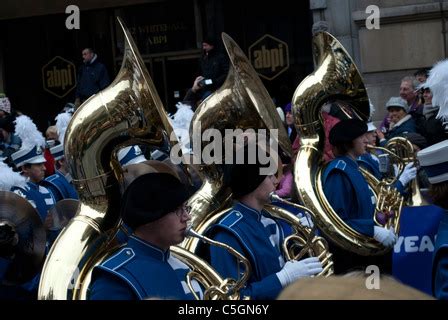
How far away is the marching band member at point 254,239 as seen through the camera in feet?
14.1

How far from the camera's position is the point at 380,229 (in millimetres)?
5777

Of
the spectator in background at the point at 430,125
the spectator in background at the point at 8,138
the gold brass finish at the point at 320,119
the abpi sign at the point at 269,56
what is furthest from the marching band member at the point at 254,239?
the abpi sign at the point at 269,56

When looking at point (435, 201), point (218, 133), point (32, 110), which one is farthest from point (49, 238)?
point (32, 110)

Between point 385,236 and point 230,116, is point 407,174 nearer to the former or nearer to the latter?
point 385,236

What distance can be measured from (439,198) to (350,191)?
7.68ft

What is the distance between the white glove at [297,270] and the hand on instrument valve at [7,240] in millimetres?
1593

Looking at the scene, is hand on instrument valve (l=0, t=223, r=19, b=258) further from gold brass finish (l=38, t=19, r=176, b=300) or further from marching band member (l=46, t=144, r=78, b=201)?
marching band member (l=46, t=144, r=78, b=201)

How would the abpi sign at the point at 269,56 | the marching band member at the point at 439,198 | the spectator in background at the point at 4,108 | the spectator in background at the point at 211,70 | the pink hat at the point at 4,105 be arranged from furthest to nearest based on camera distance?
the abpi sign at the point at 269,56
the pink hat at the point at 4,105
the spectator in background at the point at 4,108
the spectator in background at the point at 211,70
the marching band member at the point at 439,198

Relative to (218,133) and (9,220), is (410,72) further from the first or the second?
(9,220)

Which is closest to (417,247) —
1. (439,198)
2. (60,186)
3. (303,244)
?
(303,244)

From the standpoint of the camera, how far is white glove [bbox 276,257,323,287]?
4273 millimetres

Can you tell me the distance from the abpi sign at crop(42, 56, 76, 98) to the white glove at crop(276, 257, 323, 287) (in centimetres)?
1173

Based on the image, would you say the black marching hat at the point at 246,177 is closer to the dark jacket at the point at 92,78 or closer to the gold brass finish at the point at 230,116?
the gold brass finish at the point at 230,116

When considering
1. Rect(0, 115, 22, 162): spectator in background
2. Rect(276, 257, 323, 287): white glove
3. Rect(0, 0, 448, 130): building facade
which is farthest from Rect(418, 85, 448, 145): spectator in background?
Rect(0, 115, 22, 162): spectator in background
